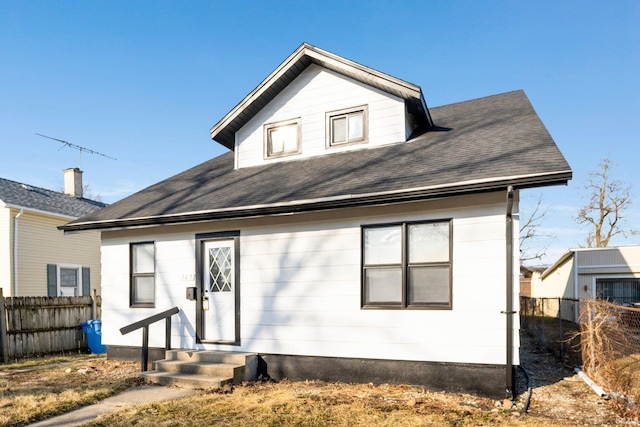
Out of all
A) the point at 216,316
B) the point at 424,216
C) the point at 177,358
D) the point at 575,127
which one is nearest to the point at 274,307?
the point at 216,316

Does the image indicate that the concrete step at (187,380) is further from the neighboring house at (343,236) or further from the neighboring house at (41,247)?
the neighboring house at (41,247)

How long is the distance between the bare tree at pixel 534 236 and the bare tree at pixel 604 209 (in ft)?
12.2

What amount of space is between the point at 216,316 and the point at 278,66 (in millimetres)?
5600

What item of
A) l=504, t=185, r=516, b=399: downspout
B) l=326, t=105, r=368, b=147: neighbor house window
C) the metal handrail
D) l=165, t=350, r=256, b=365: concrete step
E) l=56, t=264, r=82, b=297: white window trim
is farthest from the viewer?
l=56, t=264, r=82, b=297: white window trim

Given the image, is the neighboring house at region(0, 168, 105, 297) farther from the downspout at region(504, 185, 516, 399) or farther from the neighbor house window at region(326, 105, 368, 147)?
the downspout at region(504, 185, 516, 399)

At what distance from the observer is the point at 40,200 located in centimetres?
1656

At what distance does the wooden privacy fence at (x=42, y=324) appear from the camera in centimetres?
998

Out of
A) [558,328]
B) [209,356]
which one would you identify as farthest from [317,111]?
[558,328]

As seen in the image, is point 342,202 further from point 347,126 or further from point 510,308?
point 347,126

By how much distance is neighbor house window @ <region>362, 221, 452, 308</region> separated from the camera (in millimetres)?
6394

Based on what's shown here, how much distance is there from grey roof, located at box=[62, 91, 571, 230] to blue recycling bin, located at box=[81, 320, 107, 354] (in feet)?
10.3

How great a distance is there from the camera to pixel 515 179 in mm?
5531

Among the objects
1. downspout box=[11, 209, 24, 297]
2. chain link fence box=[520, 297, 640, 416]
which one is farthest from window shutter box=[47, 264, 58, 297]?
chain link fence box=[520, 297, 640, 416]

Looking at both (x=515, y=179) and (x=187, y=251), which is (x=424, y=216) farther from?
(x=187, y=251)
